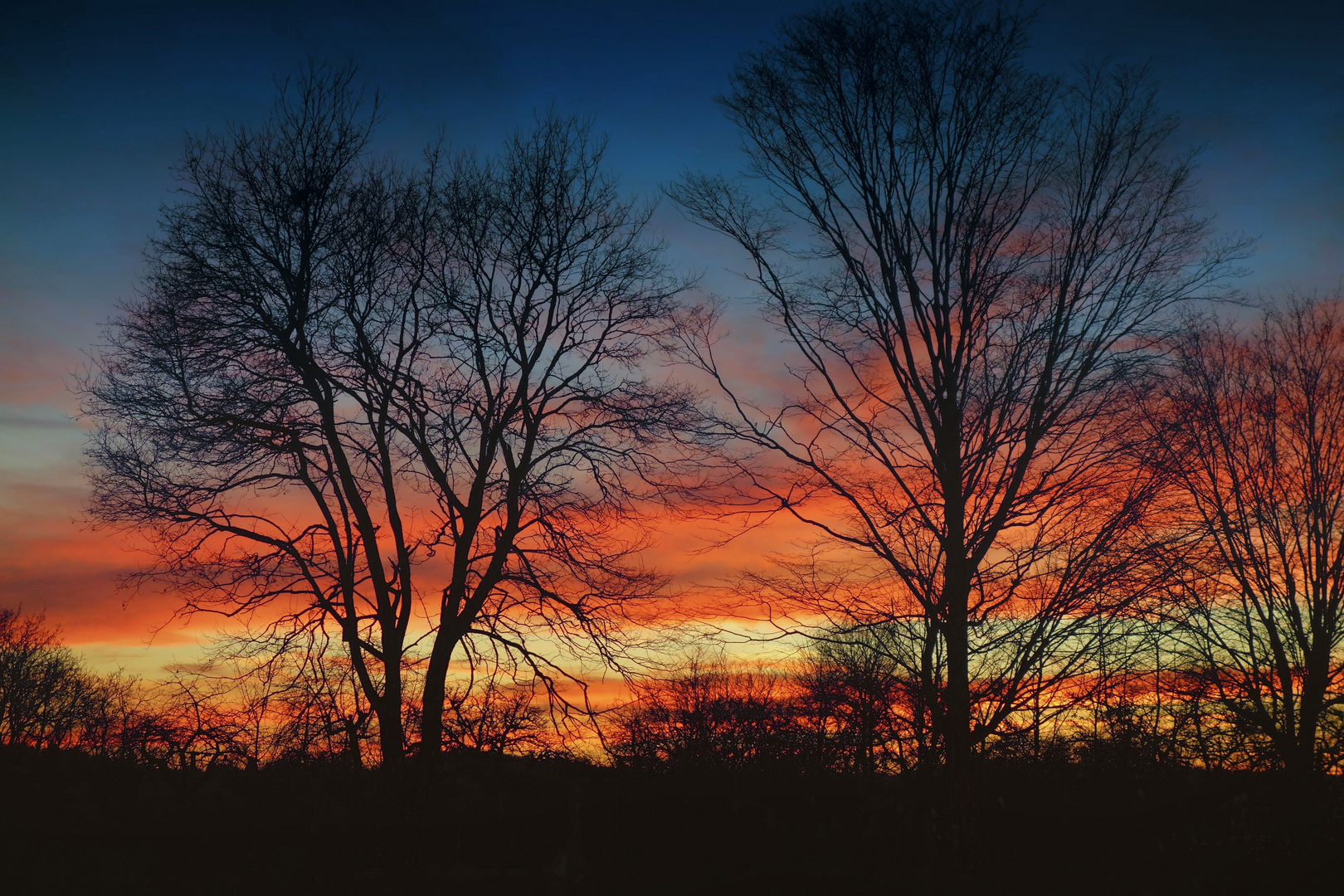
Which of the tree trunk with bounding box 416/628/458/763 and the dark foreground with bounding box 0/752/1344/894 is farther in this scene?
the dark foreground with bounding box 0/752/1344/894

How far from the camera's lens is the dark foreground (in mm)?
12289

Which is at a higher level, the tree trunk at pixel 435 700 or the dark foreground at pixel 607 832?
the tree trunk at pixel 435 700

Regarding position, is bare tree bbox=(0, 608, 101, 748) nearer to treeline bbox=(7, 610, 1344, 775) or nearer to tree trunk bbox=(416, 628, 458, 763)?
treeline bbox=(7, 610, 1344, 775)

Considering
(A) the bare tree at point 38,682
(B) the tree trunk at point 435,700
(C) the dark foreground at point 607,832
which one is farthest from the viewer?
(A) the bare tree at point 38,682

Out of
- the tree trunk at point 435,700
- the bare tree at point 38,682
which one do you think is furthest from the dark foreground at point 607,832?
the bare tree at point 38,682

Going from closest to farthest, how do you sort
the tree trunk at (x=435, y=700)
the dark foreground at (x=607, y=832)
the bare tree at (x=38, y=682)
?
the tree trunk at (x=435, y=700)
the dark foreground at (x=607, y=832)
the bare tree at (x=38, y=682)

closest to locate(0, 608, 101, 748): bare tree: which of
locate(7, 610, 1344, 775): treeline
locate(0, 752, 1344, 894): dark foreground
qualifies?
locate(7, 610, 1344, 775): treeline

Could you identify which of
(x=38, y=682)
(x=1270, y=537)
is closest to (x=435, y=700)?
(x=1270, y=537)

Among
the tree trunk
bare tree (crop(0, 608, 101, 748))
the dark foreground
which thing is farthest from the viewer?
bare tree (crop(0, 608, 101, 748))

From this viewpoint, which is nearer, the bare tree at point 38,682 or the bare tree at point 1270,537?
the bare tree at point 1270,537

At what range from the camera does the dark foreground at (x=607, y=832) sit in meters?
12.3

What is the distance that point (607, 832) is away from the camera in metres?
15.3

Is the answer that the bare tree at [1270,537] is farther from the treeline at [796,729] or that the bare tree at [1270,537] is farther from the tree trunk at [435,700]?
the tree trunk at [435,700]

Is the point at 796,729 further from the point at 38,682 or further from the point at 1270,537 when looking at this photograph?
the point at 38,682
